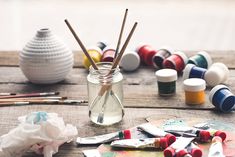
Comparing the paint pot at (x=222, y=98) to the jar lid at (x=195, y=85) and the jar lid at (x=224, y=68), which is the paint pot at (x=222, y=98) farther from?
the jar lid at (x=224, y=68)

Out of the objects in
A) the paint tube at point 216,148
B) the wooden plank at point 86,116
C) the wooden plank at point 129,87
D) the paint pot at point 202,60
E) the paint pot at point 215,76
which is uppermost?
the paint pot at point 202,60

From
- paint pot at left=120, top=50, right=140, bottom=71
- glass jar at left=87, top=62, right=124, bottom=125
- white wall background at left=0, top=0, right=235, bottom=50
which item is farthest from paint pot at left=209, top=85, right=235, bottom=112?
white wall background at left=0, top=0, right=235, bottom=50

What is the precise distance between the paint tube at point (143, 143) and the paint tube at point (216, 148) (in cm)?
9

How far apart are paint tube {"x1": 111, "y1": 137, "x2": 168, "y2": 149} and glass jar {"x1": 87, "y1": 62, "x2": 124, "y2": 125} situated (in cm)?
14

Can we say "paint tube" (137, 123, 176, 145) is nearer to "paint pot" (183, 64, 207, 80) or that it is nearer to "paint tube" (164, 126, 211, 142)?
"paint tube" (164, 126, 211, 142)

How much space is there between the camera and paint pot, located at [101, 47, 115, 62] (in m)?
1.63

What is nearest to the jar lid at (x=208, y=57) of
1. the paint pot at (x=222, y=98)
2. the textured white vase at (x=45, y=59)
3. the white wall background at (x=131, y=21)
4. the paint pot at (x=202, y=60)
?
the paint pot at (x=202, y=60)

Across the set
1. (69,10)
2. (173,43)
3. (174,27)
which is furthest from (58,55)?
(69,10)

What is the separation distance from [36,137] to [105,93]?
228 mm

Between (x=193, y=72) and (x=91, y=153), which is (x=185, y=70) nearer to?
Result: (x=193, y=72)

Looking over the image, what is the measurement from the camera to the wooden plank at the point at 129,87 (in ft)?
4.61

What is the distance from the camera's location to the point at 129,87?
1529mm

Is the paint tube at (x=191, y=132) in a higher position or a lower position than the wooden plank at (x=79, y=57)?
lower

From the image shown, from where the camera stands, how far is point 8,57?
1761 millimetres
